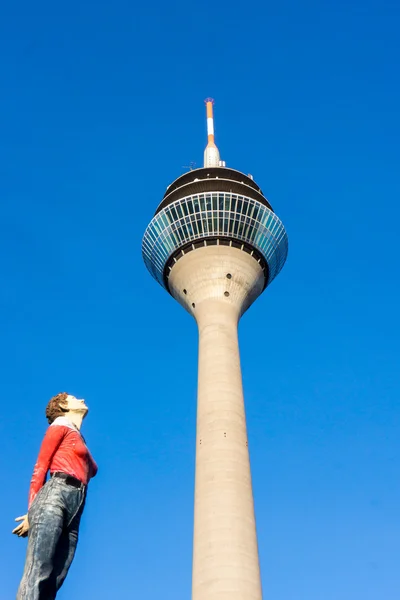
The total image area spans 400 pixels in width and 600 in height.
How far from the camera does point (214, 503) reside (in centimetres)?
4209

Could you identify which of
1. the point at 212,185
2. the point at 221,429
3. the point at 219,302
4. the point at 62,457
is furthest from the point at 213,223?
the point at 62,457

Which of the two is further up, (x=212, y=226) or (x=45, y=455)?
(x=212, y=226)

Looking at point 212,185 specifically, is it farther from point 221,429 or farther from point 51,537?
point 51,537

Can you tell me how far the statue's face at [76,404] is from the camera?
10414mm

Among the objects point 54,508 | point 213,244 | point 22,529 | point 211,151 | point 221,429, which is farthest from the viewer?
point 211,151

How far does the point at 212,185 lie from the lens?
60656mm


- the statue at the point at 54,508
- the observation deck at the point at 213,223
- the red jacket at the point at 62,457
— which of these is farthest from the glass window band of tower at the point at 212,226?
the statue at the point at 54,508

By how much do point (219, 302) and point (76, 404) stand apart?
42250 mm

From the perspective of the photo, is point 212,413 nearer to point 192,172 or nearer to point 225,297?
point 225,297

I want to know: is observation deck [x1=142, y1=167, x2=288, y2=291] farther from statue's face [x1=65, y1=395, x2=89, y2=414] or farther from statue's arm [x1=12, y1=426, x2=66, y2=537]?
statue's arm [x1=12, y1=426, x2=66, y2=537]

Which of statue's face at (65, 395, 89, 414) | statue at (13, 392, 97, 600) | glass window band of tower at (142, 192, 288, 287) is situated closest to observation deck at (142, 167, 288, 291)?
glass window band of tower at (142, 192, 288, 287)

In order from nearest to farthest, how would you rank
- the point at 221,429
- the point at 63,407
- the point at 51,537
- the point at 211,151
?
1. the point at 51,537
2. the point at 63,407
3. the point at 221,429
4. the point at 211,151

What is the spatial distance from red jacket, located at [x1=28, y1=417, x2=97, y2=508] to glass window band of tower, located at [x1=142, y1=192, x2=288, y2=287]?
157ft

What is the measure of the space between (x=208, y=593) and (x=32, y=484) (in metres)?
33.6
